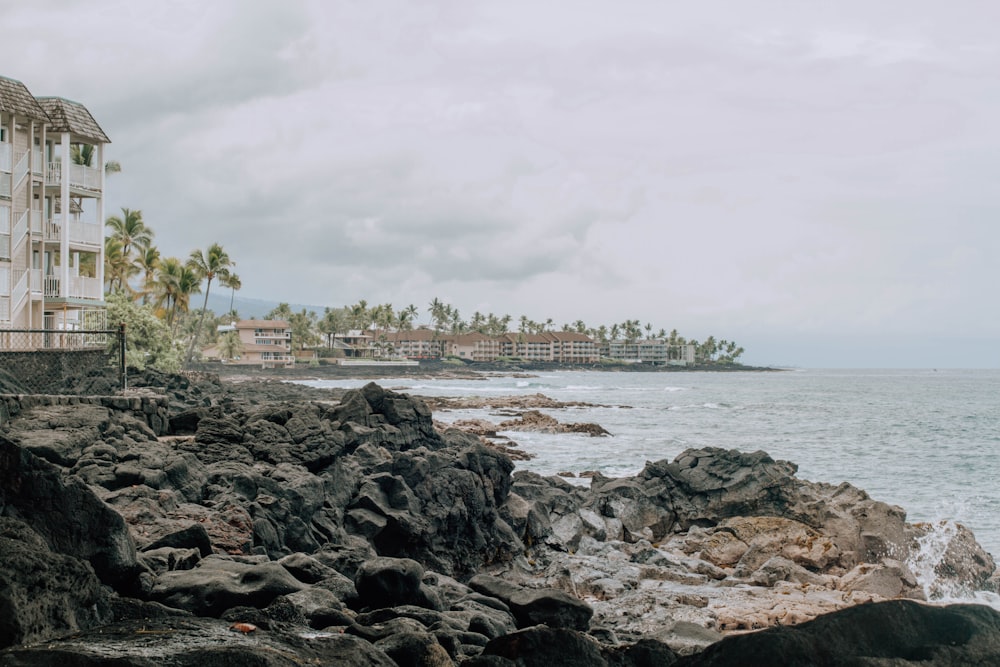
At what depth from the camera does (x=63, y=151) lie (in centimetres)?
3116

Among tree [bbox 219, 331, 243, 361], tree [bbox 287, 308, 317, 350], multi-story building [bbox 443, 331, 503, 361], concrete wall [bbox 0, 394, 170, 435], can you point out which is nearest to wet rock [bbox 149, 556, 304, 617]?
concrete wall [bbox 0, 394, 170, 435]

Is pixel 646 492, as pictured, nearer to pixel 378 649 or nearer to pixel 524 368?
pixel 378 649

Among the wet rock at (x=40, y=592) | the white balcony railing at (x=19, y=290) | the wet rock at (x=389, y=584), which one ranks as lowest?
the wet rock at (x=389, y=584)

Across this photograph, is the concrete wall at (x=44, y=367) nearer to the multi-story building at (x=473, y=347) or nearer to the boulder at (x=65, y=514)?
the boulder at (x=65, y=514)

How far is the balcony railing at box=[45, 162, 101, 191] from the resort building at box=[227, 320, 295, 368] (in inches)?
3632

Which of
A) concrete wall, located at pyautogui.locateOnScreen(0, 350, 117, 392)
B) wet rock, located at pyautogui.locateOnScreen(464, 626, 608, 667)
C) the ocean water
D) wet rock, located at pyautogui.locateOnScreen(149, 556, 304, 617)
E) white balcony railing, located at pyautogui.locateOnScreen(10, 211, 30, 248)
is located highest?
white balcony railing, located at pyautogui.locateOnScreen(10, 211, 30, 248)

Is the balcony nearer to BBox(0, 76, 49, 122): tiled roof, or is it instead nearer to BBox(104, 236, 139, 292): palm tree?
BBox(0, 76, 49, 122): tiled roof

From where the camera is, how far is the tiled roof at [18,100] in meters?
28.0

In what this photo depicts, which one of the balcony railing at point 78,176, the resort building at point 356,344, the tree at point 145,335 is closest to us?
the balcony railing at point 78,176

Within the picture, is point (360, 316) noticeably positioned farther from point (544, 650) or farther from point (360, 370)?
point (544, 650)

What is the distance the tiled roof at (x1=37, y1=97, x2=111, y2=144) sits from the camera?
30.8 metres

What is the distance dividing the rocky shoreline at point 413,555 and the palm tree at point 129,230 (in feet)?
125

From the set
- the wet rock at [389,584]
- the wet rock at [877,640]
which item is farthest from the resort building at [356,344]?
the wet rock at [877,640]

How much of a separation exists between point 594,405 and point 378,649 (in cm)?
6516
